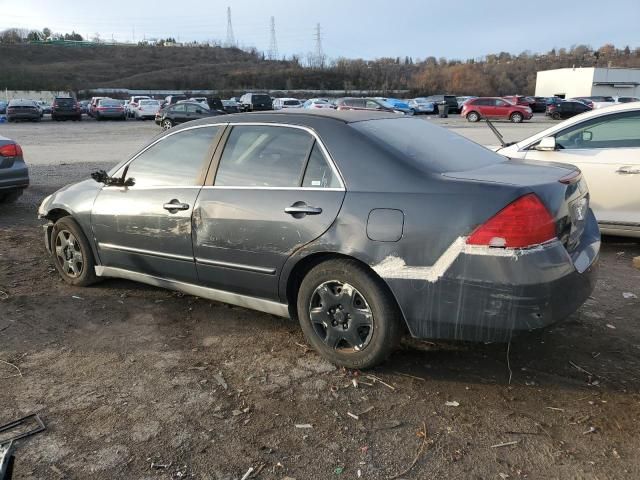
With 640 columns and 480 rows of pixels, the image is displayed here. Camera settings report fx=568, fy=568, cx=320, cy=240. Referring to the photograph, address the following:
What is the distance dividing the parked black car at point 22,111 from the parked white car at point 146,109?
685 centimetres

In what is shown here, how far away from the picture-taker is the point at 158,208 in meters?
4.26

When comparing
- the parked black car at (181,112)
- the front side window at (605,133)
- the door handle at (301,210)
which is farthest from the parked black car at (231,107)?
the door handle at (301,210)

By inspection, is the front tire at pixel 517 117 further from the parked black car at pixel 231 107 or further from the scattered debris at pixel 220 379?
the scattered debris at pixel 220 379

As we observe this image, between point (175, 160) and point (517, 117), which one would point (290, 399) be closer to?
point (175, 160)

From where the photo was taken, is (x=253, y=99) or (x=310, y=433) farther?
(x=253, y=99)

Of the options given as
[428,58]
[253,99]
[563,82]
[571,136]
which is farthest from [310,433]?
[428,58]

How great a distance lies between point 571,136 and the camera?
641cm

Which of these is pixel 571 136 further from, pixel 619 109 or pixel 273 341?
pixel 273 341

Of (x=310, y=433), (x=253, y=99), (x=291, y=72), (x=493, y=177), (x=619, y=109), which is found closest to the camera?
(x=310, y=433)

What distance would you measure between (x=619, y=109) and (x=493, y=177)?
362 centimetres

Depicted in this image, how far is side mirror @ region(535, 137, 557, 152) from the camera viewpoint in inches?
244

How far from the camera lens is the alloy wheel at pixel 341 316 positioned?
3420 mm

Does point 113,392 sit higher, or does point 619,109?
point 619,109

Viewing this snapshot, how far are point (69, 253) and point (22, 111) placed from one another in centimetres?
3689
